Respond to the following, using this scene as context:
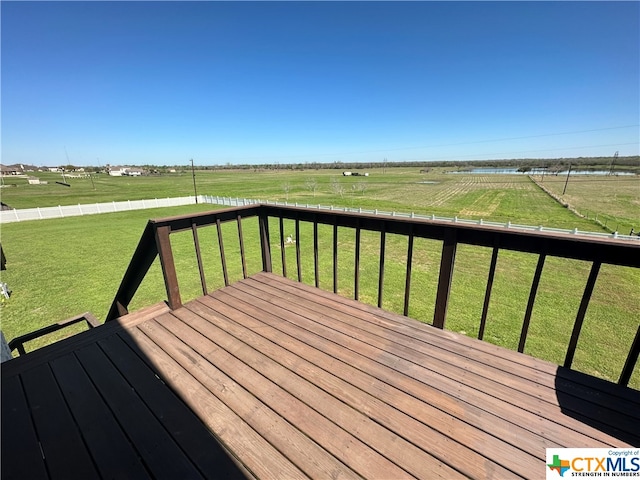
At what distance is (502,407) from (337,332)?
114cm

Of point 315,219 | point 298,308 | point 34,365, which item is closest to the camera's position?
point 34,365

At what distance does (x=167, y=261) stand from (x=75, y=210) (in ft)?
78.9

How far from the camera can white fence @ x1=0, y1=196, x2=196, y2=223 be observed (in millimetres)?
17078

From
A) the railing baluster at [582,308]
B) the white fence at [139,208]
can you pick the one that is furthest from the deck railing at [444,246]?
the white fence at [139,208]

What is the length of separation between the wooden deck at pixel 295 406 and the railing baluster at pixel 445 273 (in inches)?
6.2

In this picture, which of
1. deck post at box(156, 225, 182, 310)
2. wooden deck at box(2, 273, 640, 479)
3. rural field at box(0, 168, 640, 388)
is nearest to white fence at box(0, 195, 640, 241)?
rural field at box(0, 168, 640, 388)

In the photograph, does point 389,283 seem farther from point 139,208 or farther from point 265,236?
point 139,208

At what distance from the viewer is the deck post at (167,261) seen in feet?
7.82

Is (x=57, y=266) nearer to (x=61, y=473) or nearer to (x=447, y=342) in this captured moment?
(x=61, y=473)

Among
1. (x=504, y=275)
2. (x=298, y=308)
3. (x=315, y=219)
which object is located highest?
(x=315, y=219)

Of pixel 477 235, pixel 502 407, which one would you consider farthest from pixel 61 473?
pixel 477 235

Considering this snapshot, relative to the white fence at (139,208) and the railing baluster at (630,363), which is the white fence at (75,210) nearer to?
the white fence at (139,208)

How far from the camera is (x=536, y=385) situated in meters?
1.63

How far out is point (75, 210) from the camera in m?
19.5
